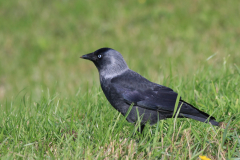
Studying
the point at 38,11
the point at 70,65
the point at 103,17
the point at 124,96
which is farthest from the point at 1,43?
the point at 124,96

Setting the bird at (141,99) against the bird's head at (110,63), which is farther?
the bird's head at (110,63)

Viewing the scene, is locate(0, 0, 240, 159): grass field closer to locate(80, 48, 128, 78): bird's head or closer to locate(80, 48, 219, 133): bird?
locate(80, 48, 219, 133): bird

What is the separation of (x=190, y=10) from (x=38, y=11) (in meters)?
5.23

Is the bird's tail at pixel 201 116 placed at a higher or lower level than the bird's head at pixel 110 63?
lower

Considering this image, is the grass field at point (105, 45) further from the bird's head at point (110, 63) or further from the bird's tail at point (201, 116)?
the bird's head at point (110, 63)

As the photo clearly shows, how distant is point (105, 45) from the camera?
8.99m

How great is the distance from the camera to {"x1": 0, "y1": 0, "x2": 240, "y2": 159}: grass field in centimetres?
349

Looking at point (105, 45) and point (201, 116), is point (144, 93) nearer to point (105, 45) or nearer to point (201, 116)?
point (201, 116)

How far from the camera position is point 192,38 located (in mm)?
8938

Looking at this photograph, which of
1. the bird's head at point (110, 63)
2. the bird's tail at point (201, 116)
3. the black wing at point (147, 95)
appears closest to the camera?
the bird's tail at point (201, 116)

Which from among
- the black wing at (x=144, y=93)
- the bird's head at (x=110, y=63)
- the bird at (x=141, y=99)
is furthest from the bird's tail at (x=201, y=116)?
the bird's head at (x=110, y=63)

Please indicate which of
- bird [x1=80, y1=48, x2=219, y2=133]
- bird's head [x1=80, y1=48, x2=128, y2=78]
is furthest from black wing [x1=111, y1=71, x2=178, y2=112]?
bird's head [x1=80, y1=48, x2=128, y2=78]

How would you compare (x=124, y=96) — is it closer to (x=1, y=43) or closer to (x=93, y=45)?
(x=93, y=45)

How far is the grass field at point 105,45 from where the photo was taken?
3.49 metres
